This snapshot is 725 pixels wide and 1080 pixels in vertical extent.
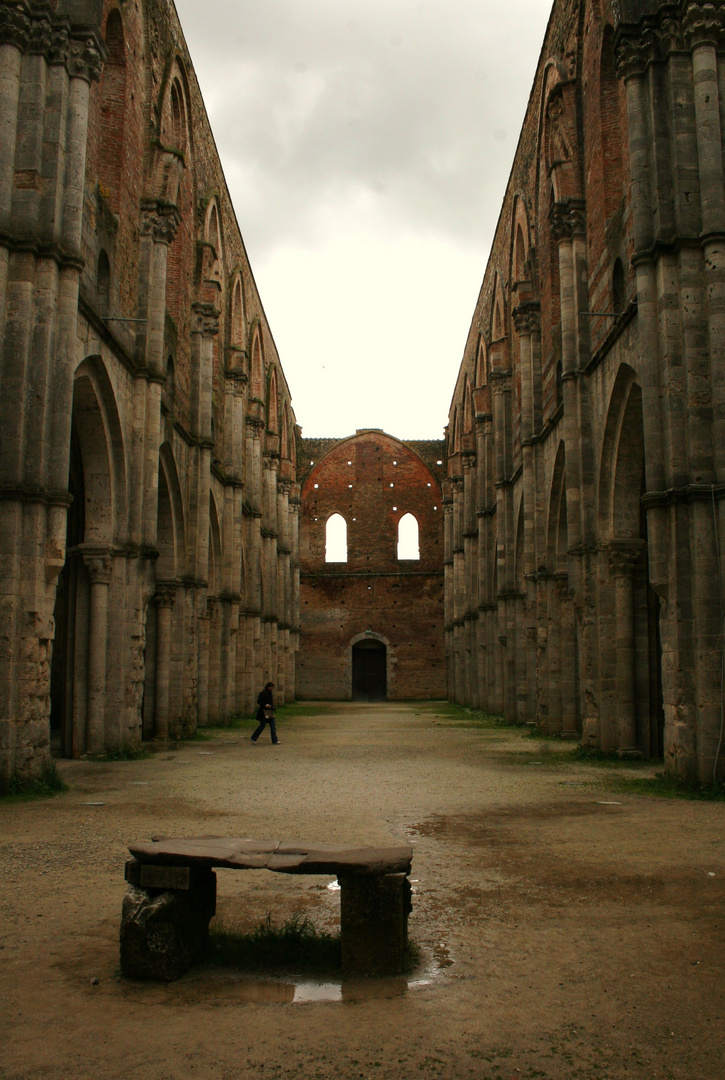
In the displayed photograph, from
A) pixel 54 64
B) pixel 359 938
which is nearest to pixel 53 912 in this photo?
pixel 359 938

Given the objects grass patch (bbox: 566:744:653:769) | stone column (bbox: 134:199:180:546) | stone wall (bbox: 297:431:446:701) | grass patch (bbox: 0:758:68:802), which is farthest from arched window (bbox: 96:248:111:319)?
stone wall (bbox: 297:431:446:701)

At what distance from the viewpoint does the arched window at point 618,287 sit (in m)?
14.8

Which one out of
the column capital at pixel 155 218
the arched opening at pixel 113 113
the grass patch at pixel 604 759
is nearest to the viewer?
the grass patch at pixel 604 759

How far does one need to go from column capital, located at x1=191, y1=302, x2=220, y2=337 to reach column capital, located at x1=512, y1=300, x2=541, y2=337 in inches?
277

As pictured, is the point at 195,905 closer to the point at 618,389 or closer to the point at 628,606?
the point at 628,606

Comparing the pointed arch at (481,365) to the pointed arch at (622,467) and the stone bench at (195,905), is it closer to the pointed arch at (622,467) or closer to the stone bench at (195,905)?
the pointed arch at (622,467)

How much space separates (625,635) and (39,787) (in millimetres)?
8764

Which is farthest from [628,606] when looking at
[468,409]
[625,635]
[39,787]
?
[468,409]

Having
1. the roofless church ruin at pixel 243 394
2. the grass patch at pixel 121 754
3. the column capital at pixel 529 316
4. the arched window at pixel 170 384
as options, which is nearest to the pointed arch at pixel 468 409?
the roofless church ruin at pixel 243 394

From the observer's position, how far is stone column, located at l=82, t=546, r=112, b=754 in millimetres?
14047

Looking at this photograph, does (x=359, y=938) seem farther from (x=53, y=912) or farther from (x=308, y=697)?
(x=308, y=697)

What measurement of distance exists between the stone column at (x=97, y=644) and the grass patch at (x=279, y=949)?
32.5 feet

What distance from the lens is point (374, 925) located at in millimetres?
4262

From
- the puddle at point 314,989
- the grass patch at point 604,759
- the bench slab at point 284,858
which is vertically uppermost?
the bench slab at point 284,858
